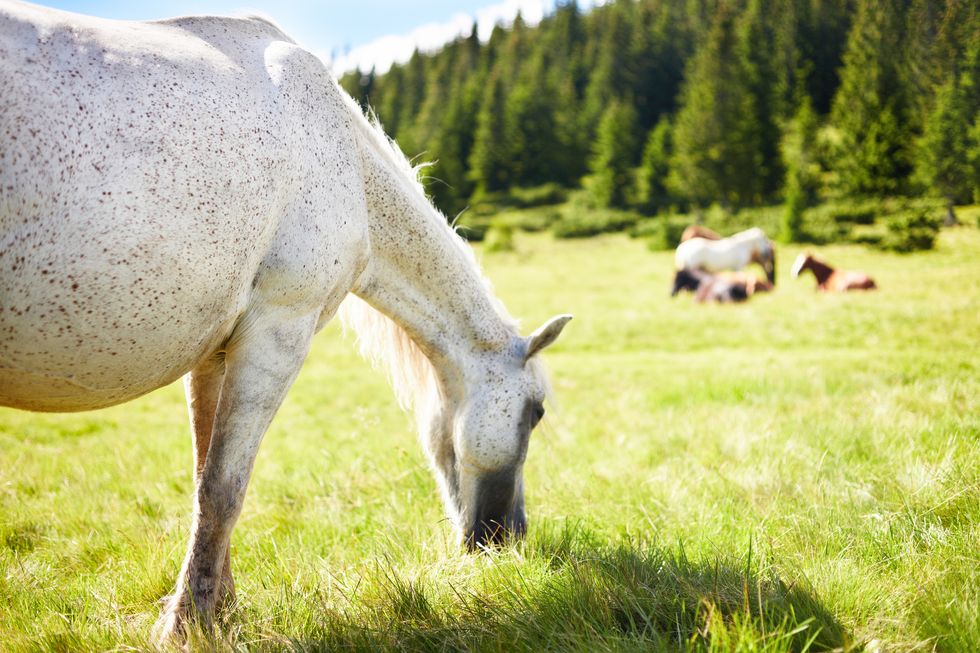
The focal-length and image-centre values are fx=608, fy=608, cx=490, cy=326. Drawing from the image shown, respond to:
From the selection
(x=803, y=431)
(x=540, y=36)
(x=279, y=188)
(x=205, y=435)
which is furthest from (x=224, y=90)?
(x=540, y=36)

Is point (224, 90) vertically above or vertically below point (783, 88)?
below

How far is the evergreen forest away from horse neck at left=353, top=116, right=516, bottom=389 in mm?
388

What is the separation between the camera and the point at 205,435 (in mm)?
2730

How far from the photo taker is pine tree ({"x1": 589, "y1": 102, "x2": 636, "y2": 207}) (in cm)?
4450

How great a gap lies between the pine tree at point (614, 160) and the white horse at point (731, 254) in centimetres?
2677

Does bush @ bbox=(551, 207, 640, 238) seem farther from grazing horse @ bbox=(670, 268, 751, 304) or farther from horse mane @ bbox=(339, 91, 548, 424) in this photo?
horse mane @ bbox=(339, 91, 548, 424)

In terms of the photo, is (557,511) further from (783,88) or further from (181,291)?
(783,88)

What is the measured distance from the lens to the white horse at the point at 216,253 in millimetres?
1666

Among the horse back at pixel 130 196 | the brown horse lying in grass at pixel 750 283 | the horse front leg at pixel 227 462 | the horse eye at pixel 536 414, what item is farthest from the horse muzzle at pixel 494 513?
the brown horse lying in grass at pixel 750 283

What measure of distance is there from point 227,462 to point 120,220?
92 centimetres

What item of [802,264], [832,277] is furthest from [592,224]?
[832,277]

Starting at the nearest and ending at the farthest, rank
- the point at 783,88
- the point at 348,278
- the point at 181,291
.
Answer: the point at 181,291
the point at 348,278
the point at 783,88

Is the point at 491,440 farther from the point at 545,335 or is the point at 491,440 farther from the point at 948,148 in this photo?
the point at 948,148

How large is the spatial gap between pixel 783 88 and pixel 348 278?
85.7 feet
